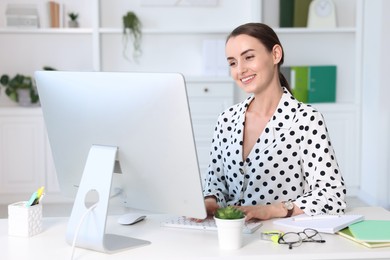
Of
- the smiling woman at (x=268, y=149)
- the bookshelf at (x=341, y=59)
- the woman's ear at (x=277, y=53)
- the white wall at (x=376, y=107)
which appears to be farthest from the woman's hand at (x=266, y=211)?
the bookshelf at (x=341, y=59)

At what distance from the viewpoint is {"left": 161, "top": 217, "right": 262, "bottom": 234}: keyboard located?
78.8 inches

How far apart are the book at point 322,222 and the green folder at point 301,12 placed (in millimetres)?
3562

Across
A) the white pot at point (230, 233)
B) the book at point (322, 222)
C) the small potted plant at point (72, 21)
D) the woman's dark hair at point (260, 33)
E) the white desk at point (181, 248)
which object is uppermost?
the small potted plant at point (72, 21)

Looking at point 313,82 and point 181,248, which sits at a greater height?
point 313,82

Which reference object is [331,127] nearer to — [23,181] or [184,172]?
[23,181]

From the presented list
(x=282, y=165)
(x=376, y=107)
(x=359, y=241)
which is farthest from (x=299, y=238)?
(x=376, y=107)

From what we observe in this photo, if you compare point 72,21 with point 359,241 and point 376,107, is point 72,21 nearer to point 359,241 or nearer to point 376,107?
point 376,107

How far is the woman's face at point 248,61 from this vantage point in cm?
229

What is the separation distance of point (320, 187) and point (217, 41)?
330cm

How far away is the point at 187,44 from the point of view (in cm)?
559

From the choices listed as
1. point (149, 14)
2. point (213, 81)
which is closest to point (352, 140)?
point (213, 81)

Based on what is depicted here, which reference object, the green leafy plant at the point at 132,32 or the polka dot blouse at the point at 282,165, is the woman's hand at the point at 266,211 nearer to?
the polka dot blouse at the point at 282,165

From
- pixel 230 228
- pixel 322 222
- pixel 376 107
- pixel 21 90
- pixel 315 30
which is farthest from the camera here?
pixel 315 30

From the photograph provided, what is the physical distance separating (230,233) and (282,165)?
62cm
